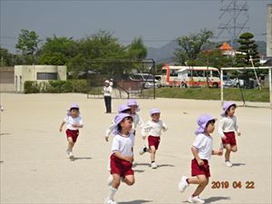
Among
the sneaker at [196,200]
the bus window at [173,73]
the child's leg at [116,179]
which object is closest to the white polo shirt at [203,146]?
the sneaker at [196,200]

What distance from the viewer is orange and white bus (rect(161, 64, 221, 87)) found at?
5638 cm

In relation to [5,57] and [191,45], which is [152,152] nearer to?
[191,45]

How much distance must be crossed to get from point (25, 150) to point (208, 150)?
257 inches

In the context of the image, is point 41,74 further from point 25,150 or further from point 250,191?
point 250,191

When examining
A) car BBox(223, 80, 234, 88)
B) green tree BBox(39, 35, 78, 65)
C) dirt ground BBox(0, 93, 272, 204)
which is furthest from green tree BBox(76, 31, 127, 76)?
dirt ground BBox(0, 93, 272, 204)

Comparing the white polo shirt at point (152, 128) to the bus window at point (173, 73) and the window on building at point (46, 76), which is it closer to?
the window on building at point (46, 76)

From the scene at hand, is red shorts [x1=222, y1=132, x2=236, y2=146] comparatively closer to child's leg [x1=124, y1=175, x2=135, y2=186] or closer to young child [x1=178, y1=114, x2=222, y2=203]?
young child [x1=178, y1=114, x2=222, y2=203]

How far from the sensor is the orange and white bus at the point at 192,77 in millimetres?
56375

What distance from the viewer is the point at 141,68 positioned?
50.8 meters

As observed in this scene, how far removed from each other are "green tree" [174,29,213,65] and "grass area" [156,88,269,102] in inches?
1196

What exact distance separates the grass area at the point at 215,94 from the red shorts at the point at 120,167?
30.8m

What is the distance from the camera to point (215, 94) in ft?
137

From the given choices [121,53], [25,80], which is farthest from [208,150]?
[121,53]

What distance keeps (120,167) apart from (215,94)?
1391 inches
